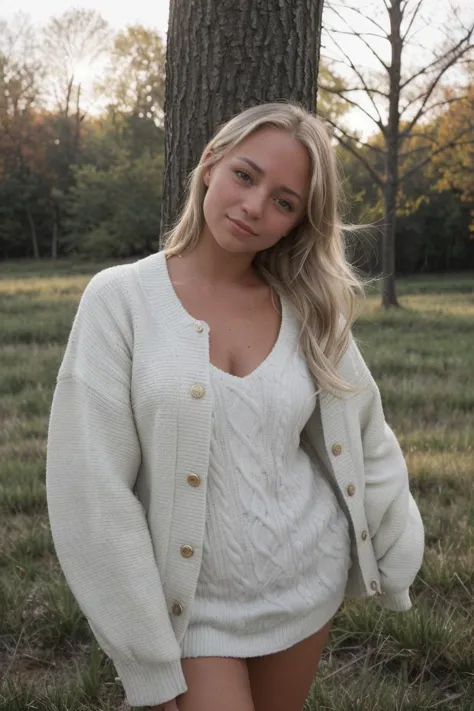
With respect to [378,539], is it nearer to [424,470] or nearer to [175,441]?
[175,441]

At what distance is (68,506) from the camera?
2.01 metres

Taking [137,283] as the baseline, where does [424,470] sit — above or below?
below

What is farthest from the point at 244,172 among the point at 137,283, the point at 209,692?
the point at 209,692

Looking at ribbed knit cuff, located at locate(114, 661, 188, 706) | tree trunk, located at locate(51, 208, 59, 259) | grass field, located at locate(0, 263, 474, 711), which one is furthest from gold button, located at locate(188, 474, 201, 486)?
tree trunk, located at locate(51, 208, 59, 259)

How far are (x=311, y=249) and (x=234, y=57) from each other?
969 millimetres

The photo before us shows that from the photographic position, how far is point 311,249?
250 centimetres

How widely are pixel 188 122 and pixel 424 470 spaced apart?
3.08 metres

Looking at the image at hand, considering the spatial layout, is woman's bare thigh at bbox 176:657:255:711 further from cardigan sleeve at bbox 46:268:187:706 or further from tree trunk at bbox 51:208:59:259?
tree trunk at bbox 51:208:59:259

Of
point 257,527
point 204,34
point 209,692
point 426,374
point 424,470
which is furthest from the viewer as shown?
point 426,374

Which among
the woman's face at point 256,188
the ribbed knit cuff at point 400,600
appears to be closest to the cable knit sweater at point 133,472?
the woman's face at point 256,188

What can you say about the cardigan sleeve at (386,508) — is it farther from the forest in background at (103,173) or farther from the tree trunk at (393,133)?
the forest in background at (103,173)

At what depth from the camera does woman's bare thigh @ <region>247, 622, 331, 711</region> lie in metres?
2.26

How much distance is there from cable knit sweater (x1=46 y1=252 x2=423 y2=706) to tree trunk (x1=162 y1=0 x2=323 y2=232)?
47.2 inches

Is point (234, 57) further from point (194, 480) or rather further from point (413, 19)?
point (413, 19)
